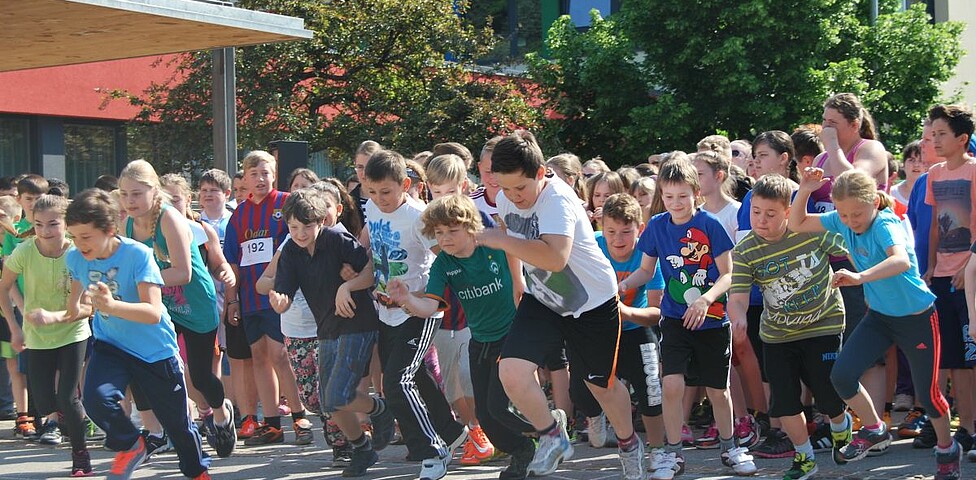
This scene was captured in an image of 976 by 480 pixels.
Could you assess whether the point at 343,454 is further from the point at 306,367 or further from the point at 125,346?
the point at 125,346

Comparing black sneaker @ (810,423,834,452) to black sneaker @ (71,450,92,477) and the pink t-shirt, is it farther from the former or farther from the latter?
black sneaker @ (71,450,92,477)

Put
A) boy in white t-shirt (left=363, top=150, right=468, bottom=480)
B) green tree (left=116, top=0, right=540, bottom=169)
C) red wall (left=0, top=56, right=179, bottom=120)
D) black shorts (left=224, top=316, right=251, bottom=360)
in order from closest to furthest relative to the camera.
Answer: boy in white t-shirt (left=363, top=150, right=468, bottom=480) < black shorts (left=224, top=316, right=251, bottom=360) < green tree (left=116, top=0, right=540, bottom=169) < red wall (left=0, top=56, right=179, bottom=120)

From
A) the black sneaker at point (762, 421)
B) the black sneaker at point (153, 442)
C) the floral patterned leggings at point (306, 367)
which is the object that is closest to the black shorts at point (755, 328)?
the black sneaker at point (762, 421)

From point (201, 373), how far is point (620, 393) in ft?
9.32

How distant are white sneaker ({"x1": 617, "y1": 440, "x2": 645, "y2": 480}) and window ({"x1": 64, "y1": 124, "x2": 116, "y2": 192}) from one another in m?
21.1

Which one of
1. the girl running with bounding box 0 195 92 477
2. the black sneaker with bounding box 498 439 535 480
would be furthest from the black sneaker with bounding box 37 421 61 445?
the black sneaker with bounding box 498 439 535 480

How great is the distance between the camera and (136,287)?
6312 millimetres

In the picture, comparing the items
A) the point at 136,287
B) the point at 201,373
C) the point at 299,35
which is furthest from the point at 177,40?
the point at 136,287

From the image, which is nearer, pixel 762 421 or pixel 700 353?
pixel 700 353

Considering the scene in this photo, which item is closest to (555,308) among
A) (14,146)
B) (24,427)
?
(24,427)

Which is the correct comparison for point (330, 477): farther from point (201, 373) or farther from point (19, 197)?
point (19, 197)

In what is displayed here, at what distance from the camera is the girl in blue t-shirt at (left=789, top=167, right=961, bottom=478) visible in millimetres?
6047

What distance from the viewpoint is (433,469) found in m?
6.64

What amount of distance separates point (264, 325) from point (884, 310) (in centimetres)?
432
